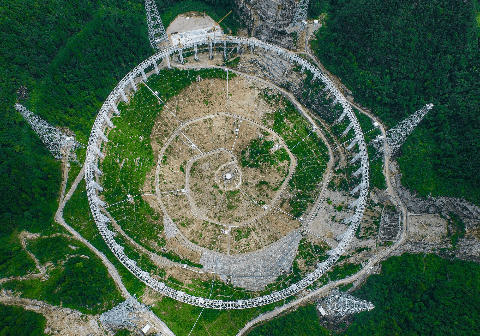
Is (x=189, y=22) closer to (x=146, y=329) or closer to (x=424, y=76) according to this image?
(x=424, y=76)

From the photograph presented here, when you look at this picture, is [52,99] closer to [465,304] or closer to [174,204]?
[174,204]

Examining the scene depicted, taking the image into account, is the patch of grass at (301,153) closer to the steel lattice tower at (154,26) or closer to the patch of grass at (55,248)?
the steel lattice tower at (154,26)

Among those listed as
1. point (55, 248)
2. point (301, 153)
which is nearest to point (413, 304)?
point (301, 153)

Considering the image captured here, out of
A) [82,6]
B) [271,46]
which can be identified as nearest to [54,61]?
[82,6]

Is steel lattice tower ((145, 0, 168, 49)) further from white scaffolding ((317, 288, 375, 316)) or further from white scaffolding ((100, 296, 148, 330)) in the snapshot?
white scaffolding ((317, 288, 375, 316))

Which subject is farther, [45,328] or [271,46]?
[271,46]

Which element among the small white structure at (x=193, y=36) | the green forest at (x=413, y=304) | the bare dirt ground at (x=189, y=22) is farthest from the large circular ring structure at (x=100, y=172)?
the green forest at (x=413, y=304)

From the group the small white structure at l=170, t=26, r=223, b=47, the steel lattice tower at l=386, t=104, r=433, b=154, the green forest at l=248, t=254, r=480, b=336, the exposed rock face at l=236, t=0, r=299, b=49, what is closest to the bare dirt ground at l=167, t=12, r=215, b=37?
the small white structure at l=170, t=26, r=223, b=47
